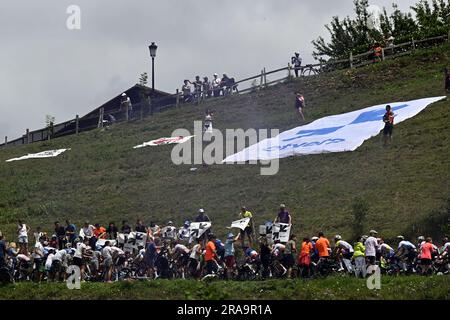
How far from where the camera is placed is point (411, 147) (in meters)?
37.9

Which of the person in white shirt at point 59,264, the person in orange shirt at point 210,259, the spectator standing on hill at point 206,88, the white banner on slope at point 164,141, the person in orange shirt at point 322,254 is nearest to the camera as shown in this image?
the person in orange shirt at point 322,254

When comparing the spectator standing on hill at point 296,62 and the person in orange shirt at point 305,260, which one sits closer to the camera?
the person in orange shirt at point 305,260

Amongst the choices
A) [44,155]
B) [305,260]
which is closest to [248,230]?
[305,260]

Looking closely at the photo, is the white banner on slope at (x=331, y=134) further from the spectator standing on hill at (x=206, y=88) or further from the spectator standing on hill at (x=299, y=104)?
the spectator standing on hill at (x=206, y=88)

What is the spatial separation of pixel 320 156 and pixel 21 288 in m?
16.3

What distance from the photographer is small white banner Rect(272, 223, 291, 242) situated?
29109 millimetres

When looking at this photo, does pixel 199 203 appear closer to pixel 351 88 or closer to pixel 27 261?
pixel 27 261

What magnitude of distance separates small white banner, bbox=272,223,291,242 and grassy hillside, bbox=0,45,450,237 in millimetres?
2142

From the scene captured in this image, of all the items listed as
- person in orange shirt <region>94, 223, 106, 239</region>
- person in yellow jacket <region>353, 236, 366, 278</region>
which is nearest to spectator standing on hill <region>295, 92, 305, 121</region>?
person in orange shirt <region>94, 223, 106, 239</region>

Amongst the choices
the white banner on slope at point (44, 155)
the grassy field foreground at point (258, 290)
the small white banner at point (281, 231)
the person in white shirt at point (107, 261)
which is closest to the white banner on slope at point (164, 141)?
the white banner on slope at point (44, 155)

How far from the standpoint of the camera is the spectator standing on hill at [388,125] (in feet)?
125

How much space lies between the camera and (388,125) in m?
38.1

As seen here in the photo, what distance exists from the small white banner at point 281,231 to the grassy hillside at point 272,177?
7.03ft

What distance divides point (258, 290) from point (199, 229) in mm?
7291
